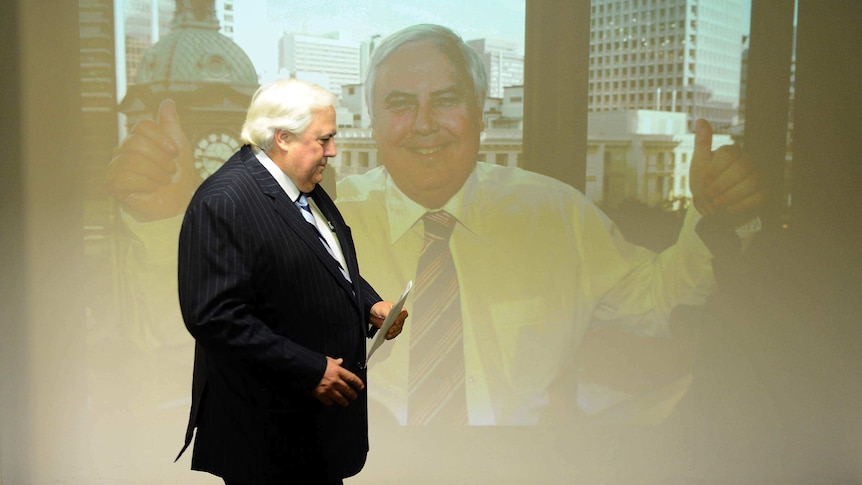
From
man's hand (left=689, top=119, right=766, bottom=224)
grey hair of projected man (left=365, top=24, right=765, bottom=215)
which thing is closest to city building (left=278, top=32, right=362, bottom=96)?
grey hair of projected man (left=365, top=24, right=765, bottom=215)

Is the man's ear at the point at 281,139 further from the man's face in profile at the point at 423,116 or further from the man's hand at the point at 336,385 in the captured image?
the man's face in profile at the point at 423,116

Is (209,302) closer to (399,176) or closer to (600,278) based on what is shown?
(399,176)

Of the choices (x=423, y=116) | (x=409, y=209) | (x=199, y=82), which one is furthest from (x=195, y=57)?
(x=409, y=209)

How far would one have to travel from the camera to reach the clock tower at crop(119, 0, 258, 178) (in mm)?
A: 2863

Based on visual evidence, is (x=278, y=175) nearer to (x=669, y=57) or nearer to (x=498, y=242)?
(x=498, y=242)

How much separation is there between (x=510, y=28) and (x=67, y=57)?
1688 mm

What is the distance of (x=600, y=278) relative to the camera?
3059mm

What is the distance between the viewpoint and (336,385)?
4.49ft

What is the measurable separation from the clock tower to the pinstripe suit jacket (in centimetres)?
154

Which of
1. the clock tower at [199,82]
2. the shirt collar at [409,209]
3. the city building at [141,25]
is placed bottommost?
the shirt collar at [409,209]

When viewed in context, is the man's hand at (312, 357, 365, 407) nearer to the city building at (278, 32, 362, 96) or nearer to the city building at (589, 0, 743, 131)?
the city building at (278, 32, 362, 96)

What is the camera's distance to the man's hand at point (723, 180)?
3.04m

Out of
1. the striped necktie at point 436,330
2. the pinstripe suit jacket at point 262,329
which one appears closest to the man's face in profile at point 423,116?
the striped necktie at point 436,330

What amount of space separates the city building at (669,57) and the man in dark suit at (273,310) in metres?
1.84
